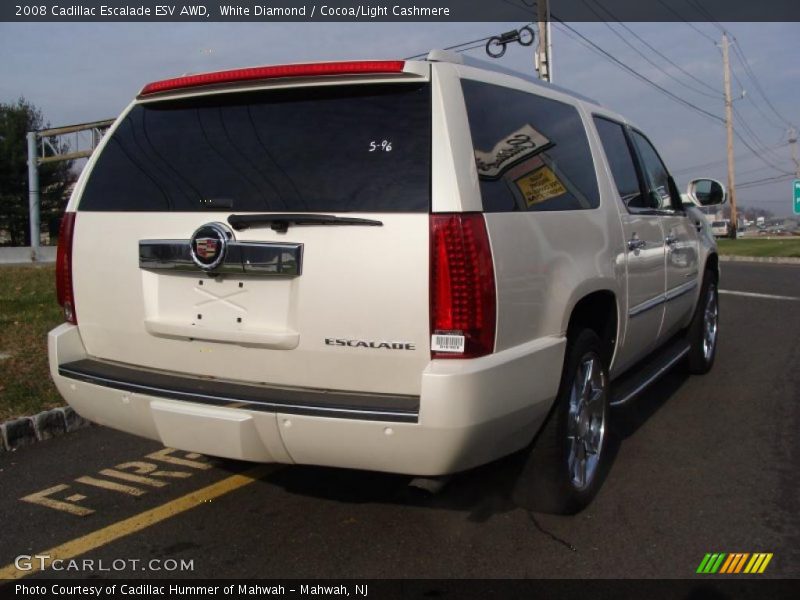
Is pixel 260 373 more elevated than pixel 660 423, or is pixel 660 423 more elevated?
pixel 260 373

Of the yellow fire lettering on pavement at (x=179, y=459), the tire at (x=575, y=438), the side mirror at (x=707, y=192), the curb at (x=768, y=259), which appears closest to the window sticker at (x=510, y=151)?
the tire at (x=575, y=438)

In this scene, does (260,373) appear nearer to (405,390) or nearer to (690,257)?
(405,390)

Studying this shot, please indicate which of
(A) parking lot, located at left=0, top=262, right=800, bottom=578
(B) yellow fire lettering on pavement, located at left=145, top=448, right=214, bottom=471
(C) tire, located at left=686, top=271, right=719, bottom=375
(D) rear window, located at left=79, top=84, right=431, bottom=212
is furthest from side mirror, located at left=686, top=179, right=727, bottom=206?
(B) yellow fire lettering on pavement, located at left=145, top=448, right=214, bottom=471

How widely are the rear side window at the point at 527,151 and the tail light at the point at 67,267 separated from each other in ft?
6.30

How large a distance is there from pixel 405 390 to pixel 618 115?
299 cm

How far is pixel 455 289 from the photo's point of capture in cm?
272

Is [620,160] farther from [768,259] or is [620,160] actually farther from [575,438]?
[768,259]

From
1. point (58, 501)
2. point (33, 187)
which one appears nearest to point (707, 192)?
point (58, 501)

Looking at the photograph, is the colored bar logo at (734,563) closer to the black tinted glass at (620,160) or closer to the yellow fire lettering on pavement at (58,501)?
the black tinted glass at (620,160)

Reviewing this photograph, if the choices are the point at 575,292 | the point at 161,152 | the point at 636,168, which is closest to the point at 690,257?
the point at 636,168

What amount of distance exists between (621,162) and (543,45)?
17858 millimetres

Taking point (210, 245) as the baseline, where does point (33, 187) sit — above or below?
above

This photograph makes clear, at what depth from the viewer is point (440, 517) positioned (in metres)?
3.58

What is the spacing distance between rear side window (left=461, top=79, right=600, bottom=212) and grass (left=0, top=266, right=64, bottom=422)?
362 cm
